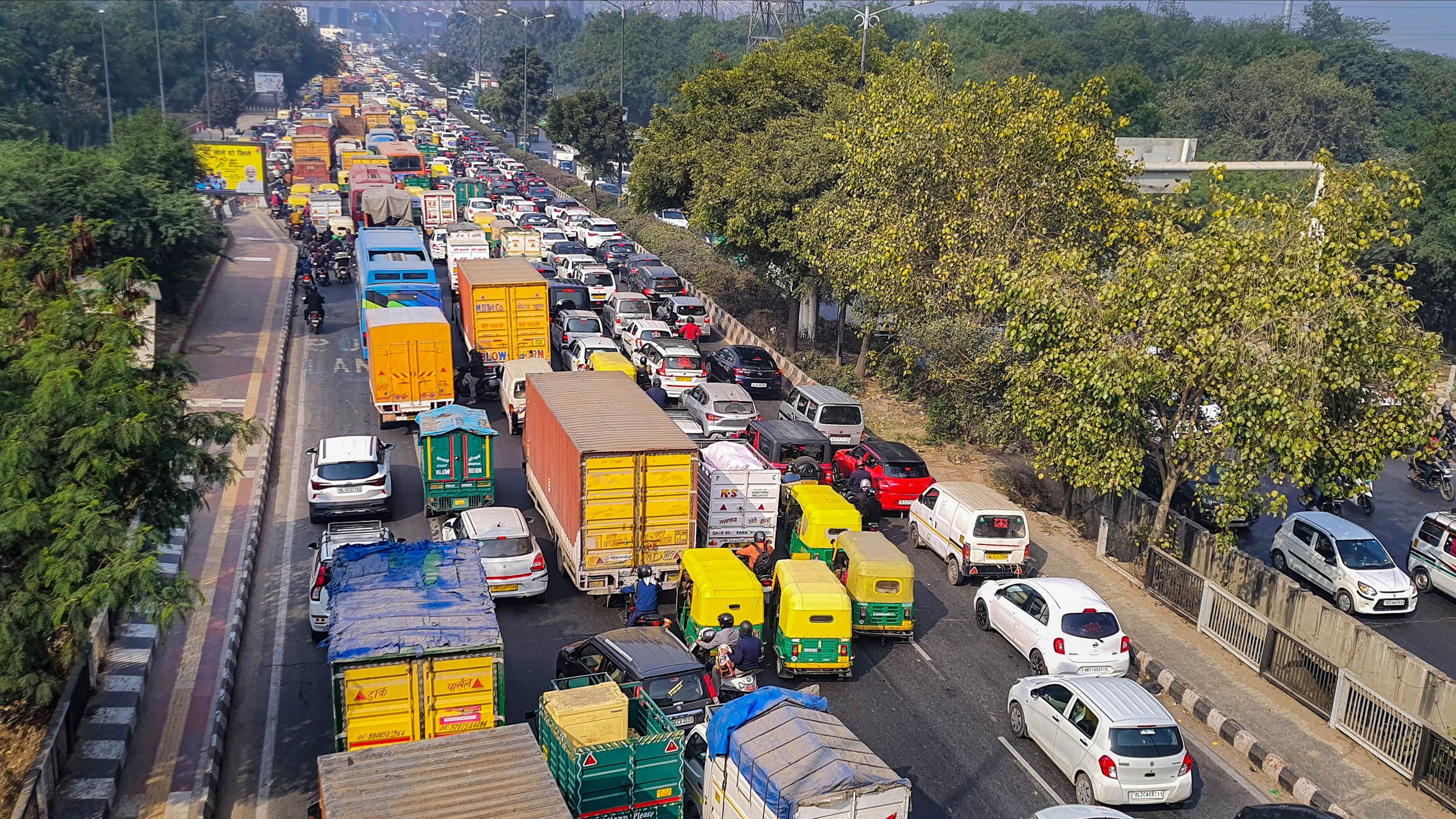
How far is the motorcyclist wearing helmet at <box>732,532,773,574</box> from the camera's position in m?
18.1

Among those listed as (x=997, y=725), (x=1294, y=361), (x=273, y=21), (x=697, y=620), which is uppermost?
(x=273, y=21)

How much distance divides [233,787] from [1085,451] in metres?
14.1

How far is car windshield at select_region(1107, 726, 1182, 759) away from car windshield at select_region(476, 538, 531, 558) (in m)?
9.00

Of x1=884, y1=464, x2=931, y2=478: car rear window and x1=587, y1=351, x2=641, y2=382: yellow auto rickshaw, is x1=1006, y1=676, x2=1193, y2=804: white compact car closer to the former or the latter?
x1=884, y1=464, x2=931, y2=478: car rear window

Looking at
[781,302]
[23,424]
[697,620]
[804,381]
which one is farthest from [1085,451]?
[781,302]

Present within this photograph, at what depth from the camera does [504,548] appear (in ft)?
57.3

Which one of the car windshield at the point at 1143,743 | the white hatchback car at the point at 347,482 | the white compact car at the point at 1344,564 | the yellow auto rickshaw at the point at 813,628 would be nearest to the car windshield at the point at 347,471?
the white hatchback car at the point at 347,482

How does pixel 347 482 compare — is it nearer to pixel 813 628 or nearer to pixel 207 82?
pixel 813 628

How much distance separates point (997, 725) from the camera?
15102mm

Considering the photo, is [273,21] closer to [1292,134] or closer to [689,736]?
[1292,134]

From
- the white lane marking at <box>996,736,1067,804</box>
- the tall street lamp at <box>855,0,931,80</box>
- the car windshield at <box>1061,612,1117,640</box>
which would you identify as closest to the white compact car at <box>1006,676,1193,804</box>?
the white lane marking at <box>996,736,1067,804</box>

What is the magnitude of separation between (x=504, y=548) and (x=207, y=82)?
3447 inches

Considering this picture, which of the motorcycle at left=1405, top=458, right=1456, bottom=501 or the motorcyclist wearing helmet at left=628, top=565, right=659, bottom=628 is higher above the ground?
the motorcyclist wearing helmet at left=628, top=565, right=659, bottom=628

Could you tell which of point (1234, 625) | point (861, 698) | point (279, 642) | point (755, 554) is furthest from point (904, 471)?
point (279, 642)
